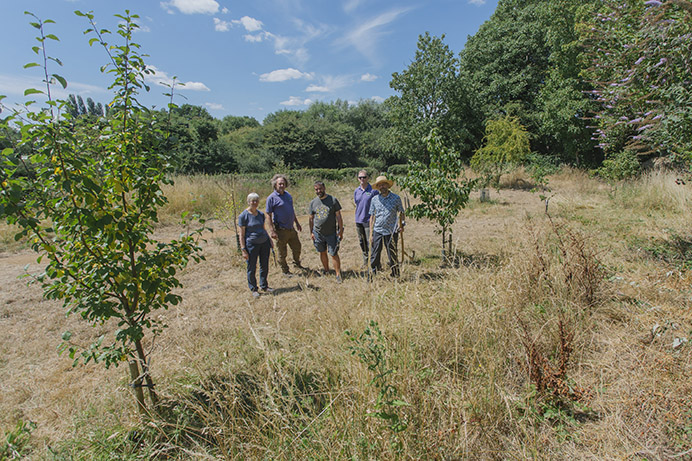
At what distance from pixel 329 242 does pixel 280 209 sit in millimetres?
959

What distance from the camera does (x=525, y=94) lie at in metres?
23.2

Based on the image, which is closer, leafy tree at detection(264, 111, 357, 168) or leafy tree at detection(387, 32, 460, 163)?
leafy tree at detection(387, 32, 460, 163)

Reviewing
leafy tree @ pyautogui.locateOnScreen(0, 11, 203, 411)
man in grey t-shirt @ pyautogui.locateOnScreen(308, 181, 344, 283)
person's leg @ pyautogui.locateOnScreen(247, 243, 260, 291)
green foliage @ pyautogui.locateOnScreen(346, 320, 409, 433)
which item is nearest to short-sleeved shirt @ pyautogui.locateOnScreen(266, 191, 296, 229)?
man in grey t-shirt @ pyautogui.locateOnScreen(308, 181, 344, 283)

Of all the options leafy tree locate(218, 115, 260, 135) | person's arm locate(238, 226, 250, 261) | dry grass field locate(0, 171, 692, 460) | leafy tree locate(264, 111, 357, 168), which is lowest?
dry grass field locate(0, 171, 692, 460)

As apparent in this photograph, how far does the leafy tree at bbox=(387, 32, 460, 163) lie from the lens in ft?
68.1

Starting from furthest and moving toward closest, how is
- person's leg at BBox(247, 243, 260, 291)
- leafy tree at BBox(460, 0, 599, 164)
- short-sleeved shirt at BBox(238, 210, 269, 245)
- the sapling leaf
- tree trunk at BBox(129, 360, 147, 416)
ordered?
leafy tree at BBox(460, 0, 599, 164), person's leg at BBox(247, 243, 260, 291), short-sleeved shirt at BBox(238, 210, 269, 245), tree trunk at BBox(129, 360, 147, 416), the sapling leaf

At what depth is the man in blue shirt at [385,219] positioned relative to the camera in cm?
473

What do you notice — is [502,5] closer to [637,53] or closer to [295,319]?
[637,53]

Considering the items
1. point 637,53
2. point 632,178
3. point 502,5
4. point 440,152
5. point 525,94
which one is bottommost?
point 632,178

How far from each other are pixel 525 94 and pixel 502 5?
791cm

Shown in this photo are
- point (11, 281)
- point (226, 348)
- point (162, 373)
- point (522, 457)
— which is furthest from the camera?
Answer: point (11, 281)

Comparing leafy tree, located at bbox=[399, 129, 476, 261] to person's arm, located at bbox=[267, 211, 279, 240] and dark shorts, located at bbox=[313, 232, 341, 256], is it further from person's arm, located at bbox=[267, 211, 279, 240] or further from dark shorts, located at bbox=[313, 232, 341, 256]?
person's arm, located at bbox=[267, 211, 279, 240]

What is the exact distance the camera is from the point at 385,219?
472 cm

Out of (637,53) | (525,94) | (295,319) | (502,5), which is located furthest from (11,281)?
(502,5)
